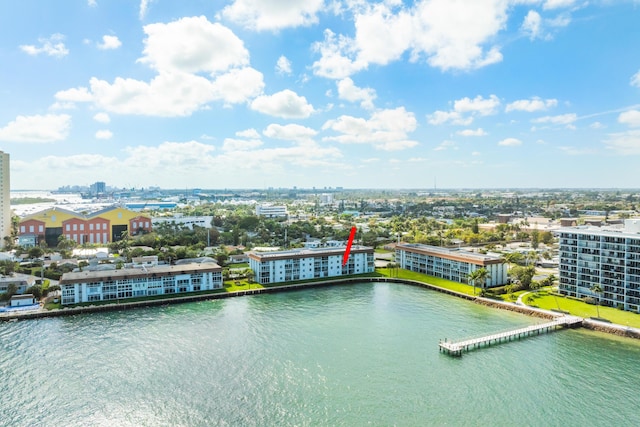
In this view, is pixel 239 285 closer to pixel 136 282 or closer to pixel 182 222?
Result: pixel 136 282

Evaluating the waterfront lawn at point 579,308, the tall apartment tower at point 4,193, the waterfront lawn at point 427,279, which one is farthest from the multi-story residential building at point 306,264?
the tall apartment tower at point 4,193

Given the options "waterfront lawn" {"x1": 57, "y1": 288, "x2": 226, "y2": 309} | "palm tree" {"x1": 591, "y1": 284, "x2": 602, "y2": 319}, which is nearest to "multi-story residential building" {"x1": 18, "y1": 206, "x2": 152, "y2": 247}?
"waterfront lawn" {"x1": 57, "y1": 288, "x2": 226, "y2": 309}

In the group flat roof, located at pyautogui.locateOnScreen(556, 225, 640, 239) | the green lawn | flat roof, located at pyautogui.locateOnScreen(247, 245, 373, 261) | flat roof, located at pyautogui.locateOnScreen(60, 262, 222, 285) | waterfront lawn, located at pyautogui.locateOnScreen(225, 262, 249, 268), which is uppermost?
flat roof, located at pyautogui.locateOnScreen(556, 225, 640, 239)

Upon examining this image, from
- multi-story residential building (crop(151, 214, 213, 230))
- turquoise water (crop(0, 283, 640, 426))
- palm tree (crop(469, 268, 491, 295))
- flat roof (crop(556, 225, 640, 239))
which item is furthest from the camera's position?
multi-story residential building (crop(151, 214, 213, 230))

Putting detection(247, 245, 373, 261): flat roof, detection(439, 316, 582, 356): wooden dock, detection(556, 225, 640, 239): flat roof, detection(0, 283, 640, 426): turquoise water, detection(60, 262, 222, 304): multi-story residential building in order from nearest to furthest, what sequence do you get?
1. detection(0, 283, 640, 426): turquoise water
2. detection(439, 316, 582, 356): wooden dock
3. detection(556, 225, 640, 239): flat roof
4. detection(60, 262, 222, 304): multi-story residential building
5. detection(247, 245, 373, 261): flat roof

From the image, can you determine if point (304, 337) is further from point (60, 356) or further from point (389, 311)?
point (60, 356)

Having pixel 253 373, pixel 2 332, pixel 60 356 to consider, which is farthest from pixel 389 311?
pixel 2 332

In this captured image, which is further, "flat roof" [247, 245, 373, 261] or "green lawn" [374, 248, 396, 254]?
"green lawn" [374, 248, 396, 254]

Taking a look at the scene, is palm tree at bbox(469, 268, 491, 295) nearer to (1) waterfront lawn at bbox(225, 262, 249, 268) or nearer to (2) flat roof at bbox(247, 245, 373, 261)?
(2) flat roof at bbox(247, 245, 373, 261)
